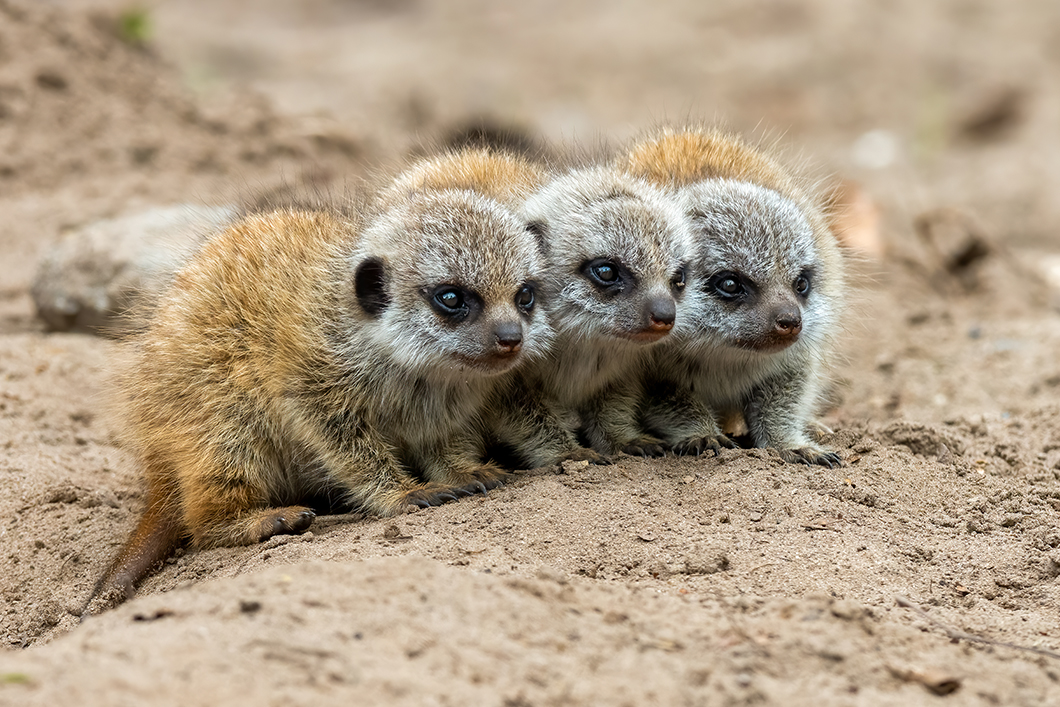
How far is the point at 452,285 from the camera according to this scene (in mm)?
4316

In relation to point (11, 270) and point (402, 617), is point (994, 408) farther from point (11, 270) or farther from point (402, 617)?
point (11, 270)

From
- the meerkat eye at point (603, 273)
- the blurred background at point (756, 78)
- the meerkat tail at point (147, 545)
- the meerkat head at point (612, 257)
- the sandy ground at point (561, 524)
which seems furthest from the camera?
the blurred background at point (756, 78)

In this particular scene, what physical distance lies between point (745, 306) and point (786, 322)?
0.24 m

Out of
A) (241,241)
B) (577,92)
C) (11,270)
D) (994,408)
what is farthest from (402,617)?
(577,92)

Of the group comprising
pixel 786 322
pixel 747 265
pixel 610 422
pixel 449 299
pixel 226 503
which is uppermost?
pixel 747 265

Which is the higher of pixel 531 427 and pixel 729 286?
pixel 729 286

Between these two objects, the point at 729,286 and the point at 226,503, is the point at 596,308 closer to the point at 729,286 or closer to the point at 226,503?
the point at 729,286

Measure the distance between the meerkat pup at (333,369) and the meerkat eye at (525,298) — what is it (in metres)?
0.01

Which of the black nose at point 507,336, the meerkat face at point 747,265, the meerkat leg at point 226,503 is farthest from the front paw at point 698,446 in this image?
the meerkat leg at point 226,503

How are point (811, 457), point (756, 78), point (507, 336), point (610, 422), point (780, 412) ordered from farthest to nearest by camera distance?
1. point (756, 78)
2. point (780, 412)
3. point (610, 422)
4. point (811, 457)
5. point (507, 336)

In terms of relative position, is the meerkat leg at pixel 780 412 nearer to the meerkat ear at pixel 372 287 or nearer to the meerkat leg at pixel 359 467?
the meerkat leg at pixel 359 467

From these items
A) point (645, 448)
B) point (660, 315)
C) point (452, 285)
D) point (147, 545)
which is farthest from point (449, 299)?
point (147, 545)

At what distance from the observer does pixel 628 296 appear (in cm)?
454

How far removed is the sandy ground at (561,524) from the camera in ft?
9.08
